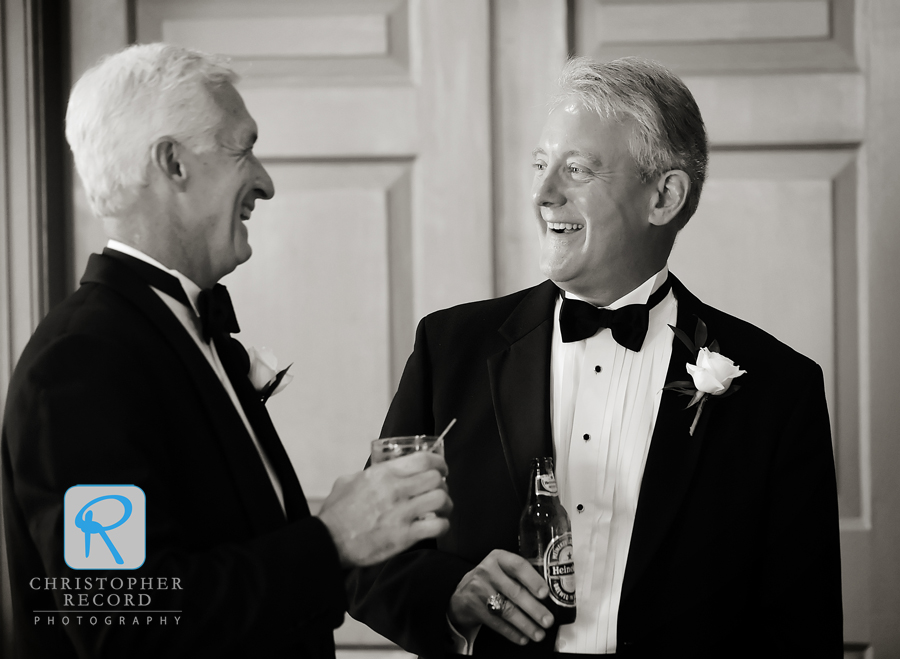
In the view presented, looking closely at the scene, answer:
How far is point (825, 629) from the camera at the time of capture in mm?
1439

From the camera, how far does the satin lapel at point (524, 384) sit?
56.8 inches

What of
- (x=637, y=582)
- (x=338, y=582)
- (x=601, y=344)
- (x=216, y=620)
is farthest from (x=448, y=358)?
(x=216, y=620)

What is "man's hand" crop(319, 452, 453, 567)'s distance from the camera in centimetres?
103

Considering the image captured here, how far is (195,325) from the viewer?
1.12 metres

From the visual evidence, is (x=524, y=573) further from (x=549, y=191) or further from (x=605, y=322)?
(x=549, y=191)

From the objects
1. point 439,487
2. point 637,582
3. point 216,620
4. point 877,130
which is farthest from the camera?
point 877,130

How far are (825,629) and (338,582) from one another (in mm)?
889

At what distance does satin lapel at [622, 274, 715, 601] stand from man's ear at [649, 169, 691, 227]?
28 cm

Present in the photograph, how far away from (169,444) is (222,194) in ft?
1.06

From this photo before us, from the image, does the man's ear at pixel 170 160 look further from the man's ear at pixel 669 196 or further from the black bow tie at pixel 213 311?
the man's ear at pixel 669 196

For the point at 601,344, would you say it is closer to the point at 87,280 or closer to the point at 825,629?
the point at 825,629

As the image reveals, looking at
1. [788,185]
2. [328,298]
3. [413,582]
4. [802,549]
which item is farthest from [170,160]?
[788,185]

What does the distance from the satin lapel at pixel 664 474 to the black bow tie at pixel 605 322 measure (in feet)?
0.28

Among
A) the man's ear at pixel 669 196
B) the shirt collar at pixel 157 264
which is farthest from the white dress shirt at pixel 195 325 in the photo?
the man's ear at pixel 669 196
